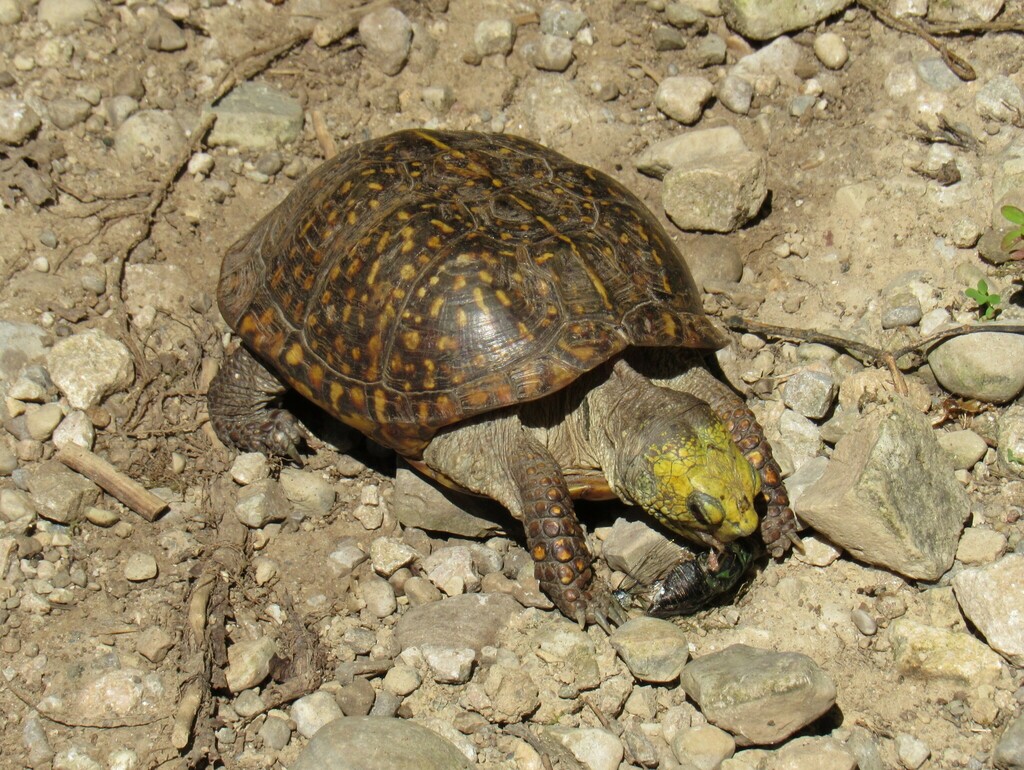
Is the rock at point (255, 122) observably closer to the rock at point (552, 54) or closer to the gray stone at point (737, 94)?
the rock at point (552, 54)

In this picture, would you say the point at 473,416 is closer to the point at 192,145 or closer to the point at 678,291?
the point at 678,291

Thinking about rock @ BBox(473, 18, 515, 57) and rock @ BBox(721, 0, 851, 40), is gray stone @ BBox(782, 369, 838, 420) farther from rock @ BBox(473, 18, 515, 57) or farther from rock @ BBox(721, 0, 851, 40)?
rock @ BBox(473, 18, 515, 57)

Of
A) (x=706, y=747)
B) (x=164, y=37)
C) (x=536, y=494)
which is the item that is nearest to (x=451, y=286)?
(x=536, y=494)

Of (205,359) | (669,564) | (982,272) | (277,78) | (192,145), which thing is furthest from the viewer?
(277,78)

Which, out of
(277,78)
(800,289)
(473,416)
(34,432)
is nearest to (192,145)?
(277,78)

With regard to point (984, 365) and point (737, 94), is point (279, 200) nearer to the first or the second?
point (737, 94)

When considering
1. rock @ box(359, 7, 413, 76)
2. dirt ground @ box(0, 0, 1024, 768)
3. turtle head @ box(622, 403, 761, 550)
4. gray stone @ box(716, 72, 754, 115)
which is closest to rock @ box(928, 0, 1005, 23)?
dirt ground @ box(0, 0, 1024, 768)

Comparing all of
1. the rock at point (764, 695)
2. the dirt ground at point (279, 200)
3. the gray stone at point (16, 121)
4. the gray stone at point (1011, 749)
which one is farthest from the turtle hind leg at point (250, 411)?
the gray stone at point (1011, 749)
